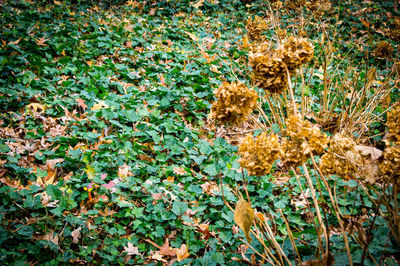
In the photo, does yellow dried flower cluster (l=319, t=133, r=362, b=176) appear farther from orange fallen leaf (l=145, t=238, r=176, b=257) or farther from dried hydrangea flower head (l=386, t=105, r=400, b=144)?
orange fallen leaf (l=145, t=238, r=176, b=257)

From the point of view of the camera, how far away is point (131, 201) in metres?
1.95

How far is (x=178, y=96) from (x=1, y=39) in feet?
8.80

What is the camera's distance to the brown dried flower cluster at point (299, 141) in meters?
1.11

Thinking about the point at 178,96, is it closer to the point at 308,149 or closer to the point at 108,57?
the point at 108,57

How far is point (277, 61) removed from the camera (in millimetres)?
1298

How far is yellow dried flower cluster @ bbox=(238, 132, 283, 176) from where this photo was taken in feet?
3.87

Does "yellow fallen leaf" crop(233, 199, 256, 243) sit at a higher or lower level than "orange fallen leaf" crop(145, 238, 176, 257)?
higher

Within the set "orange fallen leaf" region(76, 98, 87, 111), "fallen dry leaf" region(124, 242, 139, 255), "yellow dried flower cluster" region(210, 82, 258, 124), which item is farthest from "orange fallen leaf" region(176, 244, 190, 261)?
"orange fallen leaf" region(76, 98, 87, 111)

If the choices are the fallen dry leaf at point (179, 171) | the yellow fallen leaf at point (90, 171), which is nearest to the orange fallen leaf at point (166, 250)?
the fallen dry leaf at point (179, 171)

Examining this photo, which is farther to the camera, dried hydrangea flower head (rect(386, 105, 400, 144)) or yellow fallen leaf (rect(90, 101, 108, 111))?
yellow fallen leaf (rect(90, 101, 108, 111))

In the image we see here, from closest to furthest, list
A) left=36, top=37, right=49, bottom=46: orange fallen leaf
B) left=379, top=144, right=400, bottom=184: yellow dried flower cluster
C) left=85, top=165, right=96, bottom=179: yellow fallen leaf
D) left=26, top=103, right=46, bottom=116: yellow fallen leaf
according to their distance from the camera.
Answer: left=379, top=144, right=400, bottom=184: yellow dried flower cluster
left=85, top=165, right=96, bottom=179: yellow fallen leaf
left=26, top=103, right=46, bottom=116: yellow fallen leaf
left=36, top=37, right=49, bottom=46: orange fallen leaf

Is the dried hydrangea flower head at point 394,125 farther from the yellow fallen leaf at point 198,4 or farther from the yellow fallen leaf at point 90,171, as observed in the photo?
the yellow fallen leaf at point 198,4

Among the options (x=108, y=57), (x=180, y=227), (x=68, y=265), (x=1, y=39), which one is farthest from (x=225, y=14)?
(x=68, y=265)

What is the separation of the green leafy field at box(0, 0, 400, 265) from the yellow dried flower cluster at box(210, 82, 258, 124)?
1.15ft
